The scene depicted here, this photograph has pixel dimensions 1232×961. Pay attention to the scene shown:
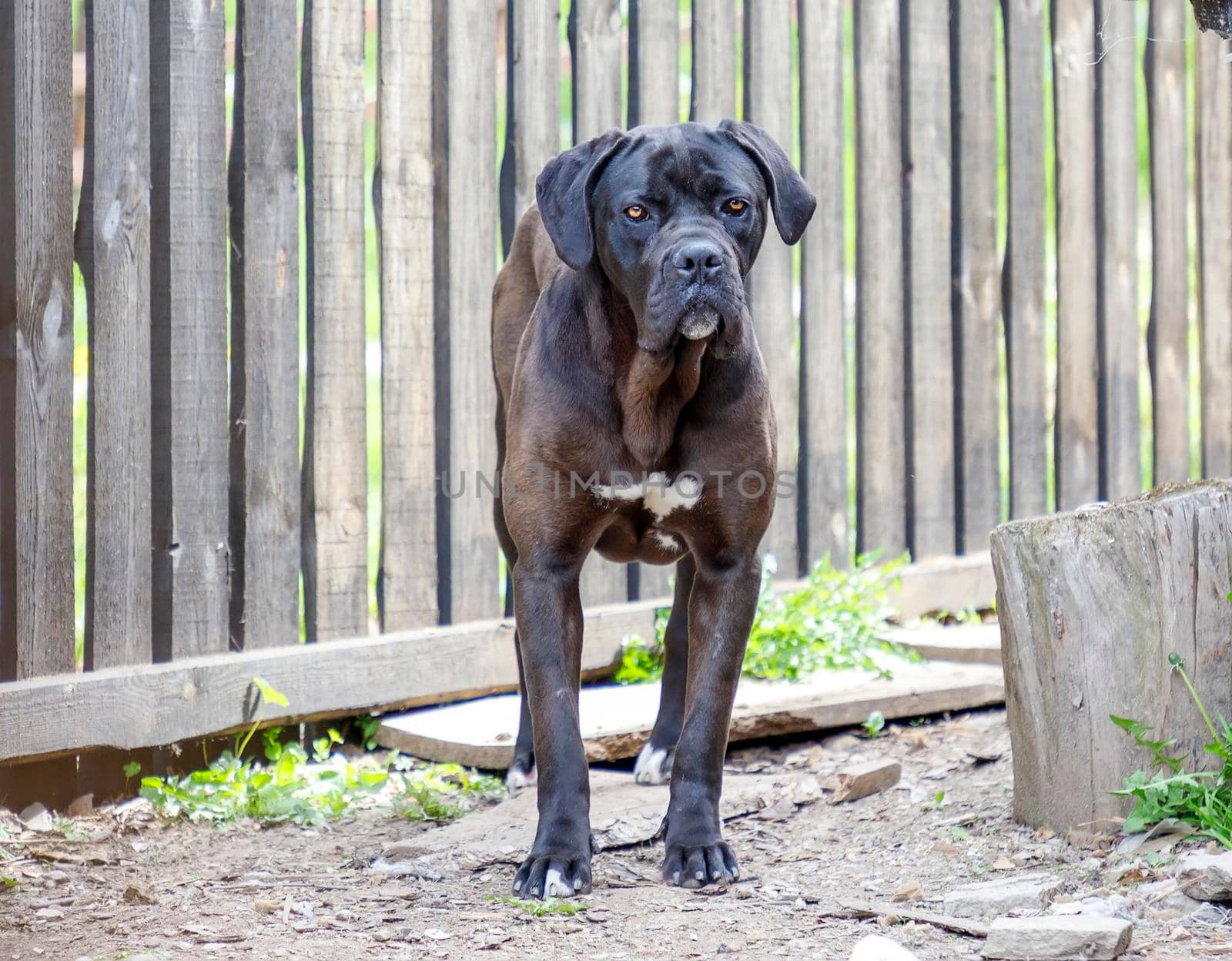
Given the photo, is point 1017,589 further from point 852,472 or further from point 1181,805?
point 852,472

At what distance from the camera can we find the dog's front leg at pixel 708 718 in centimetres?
328

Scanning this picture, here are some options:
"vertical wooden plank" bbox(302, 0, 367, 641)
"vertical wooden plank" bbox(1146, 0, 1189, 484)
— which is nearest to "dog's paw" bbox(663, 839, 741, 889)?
"vertical wooden plank" bbox(302, 0, 367, 641)

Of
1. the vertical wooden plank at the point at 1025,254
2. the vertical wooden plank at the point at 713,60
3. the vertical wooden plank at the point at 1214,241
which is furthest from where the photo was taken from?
the vertical wooden plank at the point at 1214,241

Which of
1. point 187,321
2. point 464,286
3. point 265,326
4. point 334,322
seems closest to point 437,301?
point 464,286

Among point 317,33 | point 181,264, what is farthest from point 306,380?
point 317,33

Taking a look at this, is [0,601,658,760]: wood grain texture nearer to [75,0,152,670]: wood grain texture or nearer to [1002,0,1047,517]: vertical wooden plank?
[75,0,152,670]: wood grain texture

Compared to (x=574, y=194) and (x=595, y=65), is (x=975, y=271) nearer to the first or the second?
(x=595, y=65)

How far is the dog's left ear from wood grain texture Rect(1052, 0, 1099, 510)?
2715 millimetres

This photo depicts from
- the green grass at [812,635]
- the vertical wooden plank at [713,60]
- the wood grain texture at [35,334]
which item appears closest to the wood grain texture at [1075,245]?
the green grass at [812,635]

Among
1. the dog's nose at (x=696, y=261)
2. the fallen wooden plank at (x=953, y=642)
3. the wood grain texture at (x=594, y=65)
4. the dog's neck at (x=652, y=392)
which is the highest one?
the wood grain texture at (x=594, y=65)

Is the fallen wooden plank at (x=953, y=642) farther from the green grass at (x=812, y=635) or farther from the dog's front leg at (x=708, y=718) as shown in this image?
the dog's front leg at (x=708, y=718)

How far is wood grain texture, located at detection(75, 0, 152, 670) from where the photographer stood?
153 inches

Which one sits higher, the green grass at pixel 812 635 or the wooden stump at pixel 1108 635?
the wooden stump at pixel 1108 635

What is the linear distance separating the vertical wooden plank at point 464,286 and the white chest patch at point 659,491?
50.1 inches
